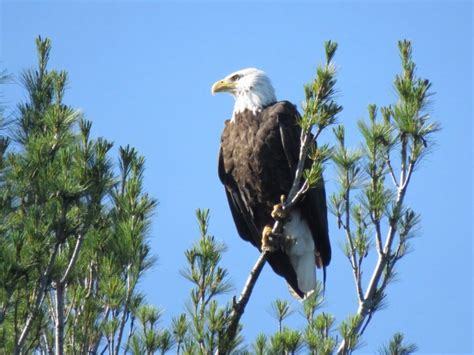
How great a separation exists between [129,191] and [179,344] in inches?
33.1

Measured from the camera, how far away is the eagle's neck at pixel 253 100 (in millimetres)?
6887

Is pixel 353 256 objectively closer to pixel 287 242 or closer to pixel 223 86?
pixel 287 242

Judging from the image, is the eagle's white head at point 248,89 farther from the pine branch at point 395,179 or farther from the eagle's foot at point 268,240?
the pine branch at point 395,179

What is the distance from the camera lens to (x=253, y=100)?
6980 mm

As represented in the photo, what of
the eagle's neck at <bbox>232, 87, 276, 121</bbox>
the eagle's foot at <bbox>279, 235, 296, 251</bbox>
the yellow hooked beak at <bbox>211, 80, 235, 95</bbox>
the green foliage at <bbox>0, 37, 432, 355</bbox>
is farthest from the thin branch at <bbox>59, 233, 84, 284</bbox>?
the yellow hooked beak at <bbox>211, 80, 235, 95</bbox>

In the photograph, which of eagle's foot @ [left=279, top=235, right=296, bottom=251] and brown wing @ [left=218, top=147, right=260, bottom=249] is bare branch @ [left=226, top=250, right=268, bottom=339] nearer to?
eagle's foot @ [left=279, top=235, right=296, bottom=251]

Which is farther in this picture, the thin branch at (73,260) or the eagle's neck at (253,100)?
the eagle's neck at (253,100)

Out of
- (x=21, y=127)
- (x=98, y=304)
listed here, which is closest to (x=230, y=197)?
(x=21, y=127)

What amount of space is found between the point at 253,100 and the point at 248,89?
0.57 ft

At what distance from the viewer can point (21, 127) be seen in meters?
5.29

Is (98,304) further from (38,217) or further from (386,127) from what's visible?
(386,127)

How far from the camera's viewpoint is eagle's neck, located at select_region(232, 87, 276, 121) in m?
6.89

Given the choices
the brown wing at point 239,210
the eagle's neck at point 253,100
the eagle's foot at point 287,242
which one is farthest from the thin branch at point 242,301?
the eagle's neck at point 253,100

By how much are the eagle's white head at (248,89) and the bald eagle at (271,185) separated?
11 mm
